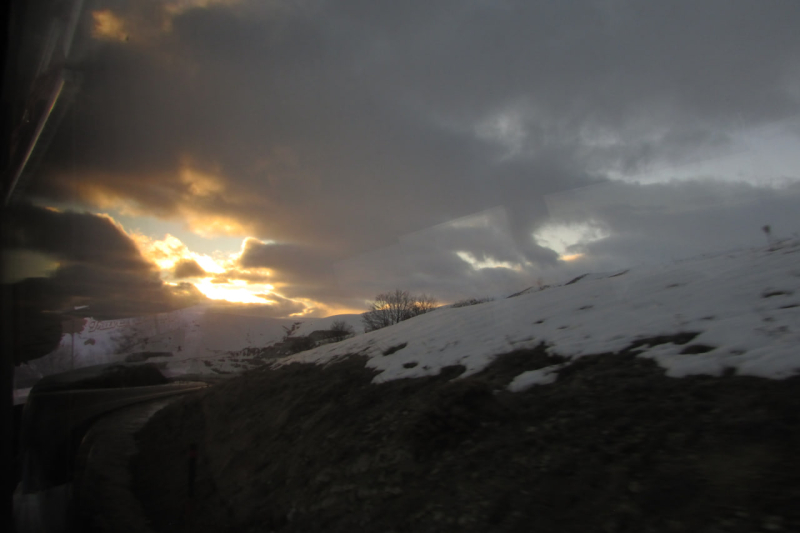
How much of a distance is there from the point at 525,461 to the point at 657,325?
407cm

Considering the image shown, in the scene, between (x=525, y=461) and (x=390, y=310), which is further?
(x=390, y=310)

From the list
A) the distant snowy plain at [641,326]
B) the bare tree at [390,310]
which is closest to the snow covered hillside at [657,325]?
the distant snowy plain at [641,326]

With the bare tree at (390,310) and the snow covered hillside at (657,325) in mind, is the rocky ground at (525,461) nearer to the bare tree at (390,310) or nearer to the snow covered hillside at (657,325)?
the snow covered hillside at (657,325)

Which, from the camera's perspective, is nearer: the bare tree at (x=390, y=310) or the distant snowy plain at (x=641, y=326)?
the distant snowy plain at (x=641, y=326)

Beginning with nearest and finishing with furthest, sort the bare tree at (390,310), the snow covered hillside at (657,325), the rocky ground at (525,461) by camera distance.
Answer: the rocky ground at (525,461) → the snow covered hillside at (657,325) → the bare tree at (390,310)

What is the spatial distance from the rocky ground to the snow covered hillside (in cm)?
42

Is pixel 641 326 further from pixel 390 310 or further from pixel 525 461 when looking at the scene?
pixel 390 310

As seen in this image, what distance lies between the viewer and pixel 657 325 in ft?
23.9

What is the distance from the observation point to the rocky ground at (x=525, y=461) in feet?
11.2

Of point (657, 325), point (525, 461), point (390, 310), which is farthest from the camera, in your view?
point (390, 310)

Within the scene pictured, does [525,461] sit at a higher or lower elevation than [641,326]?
lower

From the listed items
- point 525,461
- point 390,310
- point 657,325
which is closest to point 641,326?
point 657,325

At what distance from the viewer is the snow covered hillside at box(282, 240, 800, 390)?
18.0ft

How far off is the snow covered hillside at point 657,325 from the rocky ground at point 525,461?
1.38 feet
